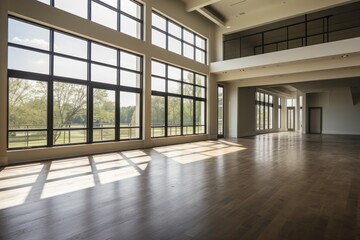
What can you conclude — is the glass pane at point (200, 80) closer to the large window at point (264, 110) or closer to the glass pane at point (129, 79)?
the glass pane at point (129, 79)

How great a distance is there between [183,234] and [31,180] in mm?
3231

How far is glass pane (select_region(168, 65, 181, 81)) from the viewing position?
1026cm

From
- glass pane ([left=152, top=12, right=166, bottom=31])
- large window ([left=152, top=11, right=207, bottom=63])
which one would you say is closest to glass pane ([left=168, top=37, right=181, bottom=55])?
large window ([left=152, top=11, right=207, bottom=63])

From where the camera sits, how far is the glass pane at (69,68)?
254 inches

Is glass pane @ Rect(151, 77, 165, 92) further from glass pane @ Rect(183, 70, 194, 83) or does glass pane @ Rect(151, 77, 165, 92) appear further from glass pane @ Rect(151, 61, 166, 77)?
glass pane @ Rect(183, 70, 194, 83)

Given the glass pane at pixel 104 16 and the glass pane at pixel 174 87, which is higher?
the glass pane at pixel 104 16

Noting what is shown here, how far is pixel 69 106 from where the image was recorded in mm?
6762

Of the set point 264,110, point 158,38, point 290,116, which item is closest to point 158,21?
point 158,38

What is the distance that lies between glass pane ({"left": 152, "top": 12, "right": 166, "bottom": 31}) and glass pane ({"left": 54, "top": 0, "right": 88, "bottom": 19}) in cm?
294

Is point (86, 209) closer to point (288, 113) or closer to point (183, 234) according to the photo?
point (183, 234)

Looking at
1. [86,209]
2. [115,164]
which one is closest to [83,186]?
[86,209]

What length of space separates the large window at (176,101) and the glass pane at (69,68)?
2923mm

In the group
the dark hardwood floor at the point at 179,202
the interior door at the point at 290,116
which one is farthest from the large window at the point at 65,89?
the interior door at the point at 290,116

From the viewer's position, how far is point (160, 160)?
6.27 m
